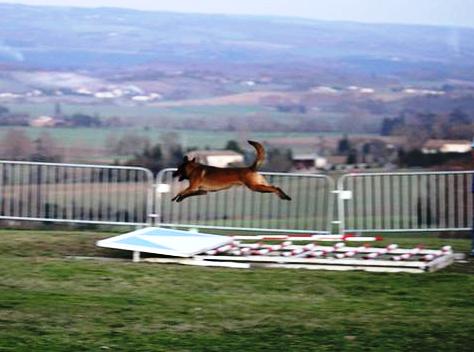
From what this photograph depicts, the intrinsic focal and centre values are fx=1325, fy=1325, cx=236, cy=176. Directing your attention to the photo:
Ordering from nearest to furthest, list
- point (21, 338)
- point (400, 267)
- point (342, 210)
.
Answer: point (21, 338), point (400, 267), point (342, 210)

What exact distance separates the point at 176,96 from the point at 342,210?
4614 mm

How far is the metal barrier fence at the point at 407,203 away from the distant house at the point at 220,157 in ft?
4.71

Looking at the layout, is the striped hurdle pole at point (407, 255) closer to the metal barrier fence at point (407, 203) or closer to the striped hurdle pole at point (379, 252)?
the striped hurdle pole at point (379, 252)

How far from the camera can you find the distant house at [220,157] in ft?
55.1

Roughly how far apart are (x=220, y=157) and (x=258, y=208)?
0.88m

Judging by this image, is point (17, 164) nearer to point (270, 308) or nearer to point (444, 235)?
point (444, 235)

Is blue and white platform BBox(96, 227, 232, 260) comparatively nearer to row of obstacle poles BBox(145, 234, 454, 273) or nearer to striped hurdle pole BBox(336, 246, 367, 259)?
row of obstacle poles BBox(145, 234, 454, 273)

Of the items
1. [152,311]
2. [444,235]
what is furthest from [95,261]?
[444,235]

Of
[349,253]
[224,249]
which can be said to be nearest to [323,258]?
[349,253]

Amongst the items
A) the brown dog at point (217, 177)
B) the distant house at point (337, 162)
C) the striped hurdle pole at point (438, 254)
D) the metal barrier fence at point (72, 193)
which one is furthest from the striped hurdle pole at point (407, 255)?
the metal barrier fence at point (72, 193)

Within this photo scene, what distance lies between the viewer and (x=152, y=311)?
419 inches

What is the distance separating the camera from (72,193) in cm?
1753

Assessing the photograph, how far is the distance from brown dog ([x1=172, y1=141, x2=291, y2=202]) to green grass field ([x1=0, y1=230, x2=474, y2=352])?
0.84 metres

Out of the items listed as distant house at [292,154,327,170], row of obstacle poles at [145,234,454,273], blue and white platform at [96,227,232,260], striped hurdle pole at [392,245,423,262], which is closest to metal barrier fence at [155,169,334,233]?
distant house at [292,154,327,170]
